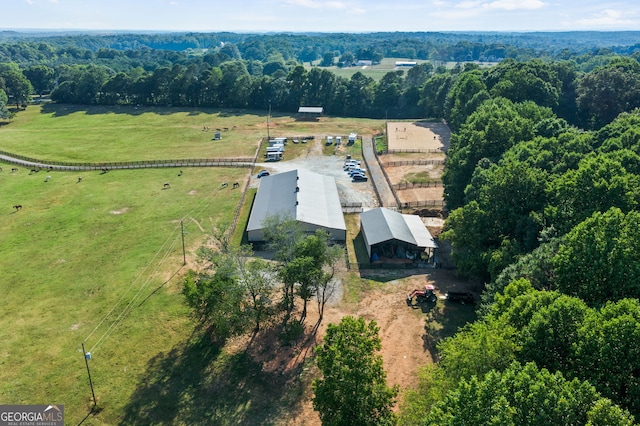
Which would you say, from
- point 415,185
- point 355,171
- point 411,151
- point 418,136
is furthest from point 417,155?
point 355,171

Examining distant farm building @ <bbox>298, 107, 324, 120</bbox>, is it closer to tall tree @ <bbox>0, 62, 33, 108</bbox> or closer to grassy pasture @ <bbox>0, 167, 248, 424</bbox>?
grassy pasture @ <bbox>0, 167, 248, 424</bbox>

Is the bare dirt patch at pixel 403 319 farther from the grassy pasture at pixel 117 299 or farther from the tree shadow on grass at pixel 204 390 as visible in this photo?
the grassy pasture at pixel 117 299

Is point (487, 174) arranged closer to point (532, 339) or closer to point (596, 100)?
point (532, 339)

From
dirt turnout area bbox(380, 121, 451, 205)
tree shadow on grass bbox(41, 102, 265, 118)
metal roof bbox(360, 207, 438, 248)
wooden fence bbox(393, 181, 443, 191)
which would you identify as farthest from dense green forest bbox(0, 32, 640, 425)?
tree shadow on grass bbox(41, 102, 265, 118)

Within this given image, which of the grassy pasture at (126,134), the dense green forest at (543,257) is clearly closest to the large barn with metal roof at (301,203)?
the dense green forest at (543,257)

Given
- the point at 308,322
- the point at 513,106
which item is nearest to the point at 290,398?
the point at 308,322
